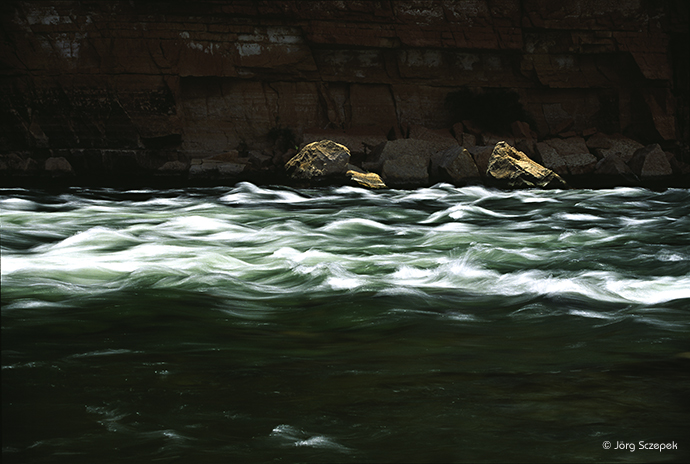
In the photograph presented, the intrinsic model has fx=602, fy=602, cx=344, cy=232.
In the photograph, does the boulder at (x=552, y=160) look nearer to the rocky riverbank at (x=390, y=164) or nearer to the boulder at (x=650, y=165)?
the rocky riverbank at (x=390, y=164)

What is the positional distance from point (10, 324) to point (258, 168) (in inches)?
551

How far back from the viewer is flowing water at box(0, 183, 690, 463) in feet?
5.34

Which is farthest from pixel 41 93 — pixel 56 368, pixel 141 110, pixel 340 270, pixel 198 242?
pixel 56 368

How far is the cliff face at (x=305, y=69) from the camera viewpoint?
57.5ft

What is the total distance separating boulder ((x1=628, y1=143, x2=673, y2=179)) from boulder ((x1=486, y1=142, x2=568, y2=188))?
16.4 ft

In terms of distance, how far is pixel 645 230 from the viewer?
21.6ft

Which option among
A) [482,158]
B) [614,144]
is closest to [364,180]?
[482,158]

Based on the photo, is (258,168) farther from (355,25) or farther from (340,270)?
(340,270)

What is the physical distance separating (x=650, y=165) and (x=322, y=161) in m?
9.07

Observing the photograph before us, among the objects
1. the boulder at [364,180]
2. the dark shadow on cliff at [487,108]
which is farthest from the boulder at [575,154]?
the boulder at [364,180]

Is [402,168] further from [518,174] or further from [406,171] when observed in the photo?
[518,174]

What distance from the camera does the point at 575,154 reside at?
58.6 ft

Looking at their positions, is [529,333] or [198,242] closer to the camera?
[529,333]

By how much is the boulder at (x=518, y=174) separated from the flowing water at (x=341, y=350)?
656cm
